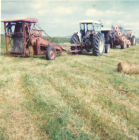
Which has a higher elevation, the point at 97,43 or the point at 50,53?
the point at 97,43

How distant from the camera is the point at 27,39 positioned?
11.2 m

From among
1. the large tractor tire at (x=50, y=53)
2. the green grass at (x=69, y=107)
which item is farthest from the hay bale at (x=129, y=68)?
the large tractor tire at (x=50, y=53)

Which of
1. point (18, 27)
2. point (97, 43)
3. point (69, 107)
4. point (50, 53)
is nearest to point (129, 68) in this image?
point (69, 107)

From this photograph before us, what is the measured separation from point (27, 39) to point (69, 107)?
770 cm

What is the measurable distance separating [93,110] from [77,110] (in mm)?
373

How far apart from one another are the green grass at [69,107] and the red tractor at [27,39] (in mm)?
3941

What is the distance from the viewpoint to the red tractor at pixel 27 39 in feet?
35.4

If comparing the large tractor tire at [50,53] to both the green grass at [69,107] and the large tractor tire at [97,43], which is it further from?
the green grass at [69,107]

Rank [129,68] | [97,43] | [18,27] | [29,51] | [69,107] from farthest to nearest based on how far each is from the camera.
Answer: [97,43]
[18,27]
[29,51]
[129,68]
[69,107]

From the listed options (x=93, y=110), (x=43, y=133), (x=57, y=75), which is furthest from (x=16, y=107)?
(x=57, y=75)

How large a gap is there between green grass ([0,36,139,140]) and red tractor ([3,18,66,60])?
394 centimetres

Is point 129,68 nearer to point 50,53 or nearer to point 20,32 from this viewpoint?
point 50,53

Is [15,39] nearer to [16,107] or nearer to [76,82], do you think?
[76,82]

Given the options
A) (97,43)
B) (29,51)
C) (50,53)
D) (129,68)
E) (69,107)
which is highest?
(97,43)
